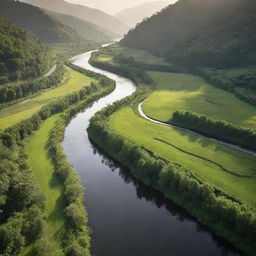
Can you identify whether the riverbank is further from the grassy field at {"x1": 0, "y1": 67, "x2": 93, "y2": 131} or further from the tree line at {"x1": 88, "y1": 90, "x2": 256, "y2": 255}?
the grassy field at {"x1": 0, "y1": 67, "x2": 93, "y2": 131}

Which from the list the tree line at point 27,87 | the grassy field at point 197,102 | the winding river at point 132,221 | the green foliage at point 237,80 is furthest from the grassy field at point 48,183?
the green foliage at point 237,80

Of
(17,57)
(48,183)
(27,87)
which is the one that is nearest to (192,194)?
(48,183)

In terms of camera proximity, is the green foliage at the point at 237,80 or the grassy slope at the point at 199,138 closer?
the grassy slope at the point at 199,138

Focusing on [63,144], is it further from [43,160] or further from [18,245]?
[18,245]

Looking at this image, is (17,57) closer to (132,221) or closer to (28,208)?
(28,208)

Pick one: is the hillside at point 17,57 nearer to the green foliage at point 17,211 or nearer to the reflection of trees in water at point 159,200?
the reflection of trees in water at point 159,200

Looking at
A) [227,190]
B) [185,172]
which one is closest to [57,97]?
[185,172]
